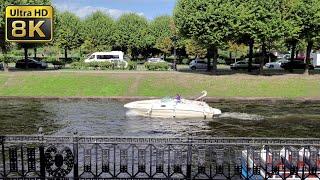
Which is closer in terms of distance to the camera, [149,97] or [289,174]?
[289,174]

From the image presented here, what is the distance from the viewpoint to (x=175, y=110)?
41719mm

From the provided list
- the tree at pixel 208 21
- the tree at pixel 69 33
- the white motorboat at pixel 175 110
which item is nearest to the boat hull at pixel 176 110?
the white motorboat at pixel 175 110

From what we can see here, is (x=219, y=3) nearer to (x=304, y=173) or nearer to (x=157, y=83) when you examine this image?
(x=157, y=83)

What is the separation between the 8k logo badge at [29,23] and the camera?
14477 millimetres

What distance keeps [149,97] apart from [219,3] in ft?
60.0

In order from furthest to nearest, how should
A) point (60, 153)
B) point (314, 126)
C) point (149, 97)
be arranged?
point (149, 97) < point (314, 126) < point (60, 153)

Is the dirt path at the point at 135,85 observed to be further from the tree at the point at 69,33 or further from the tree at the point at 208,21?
the tree at the point at 69,33

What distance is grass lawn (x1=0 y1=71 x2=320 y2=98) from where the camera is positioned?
181 feet

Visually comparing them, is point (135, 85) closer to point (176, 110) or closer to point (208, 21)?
point (208, 21)

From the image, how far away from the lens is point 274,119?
40.6m

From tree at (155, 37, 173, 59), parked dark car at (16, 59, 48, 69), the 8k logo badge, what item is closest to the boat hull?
the 8k logo badge

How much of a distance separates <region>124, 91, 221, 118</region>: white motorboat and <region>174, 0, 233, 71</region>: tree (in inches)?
842

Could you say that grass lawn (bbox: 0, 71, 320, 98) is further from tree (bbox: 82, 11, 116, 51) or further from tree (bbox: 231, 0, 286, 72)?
tree (bbox: 82, 11, 116, 51)

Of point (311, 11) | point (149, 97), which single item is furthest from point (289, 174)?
point (311, 11)
